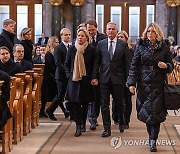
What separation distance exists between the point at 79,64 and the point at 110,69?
0.47m

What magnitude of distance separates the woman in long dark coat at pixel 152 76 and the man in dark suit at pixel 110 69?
1.05 meters

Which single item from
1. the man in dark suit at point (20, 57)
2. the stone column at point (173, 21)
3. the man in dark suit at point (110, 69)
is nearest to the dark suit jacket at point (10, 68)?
the man in dark suit at point (20, 57)

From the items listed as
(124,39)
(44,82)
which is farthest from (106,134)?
(44,82)

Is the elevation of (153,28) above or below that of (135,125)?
above

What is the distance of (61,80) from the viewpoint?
9.29m

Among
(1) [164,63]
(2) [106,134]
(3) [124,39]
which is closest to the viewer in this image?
(1) [164,63]

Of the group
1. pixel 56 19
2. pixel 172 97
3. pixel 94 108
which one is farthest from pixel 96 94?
pixel 56 19

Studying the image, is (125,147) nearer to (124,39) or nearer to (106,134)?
(106,134)

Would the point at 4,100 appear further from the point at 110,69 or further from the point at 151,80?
the point at 110,69

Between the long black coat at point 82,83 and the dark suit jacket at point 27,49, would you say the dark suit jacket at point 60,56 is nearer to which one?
the dark suit jacket at point 27,49

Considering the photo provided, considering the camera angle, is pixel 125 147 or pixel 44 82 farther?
pixel 44 82

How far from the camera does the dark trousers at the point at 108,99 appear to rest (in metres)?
7.57

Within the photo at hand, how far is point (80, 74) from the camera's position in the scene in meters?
7.62

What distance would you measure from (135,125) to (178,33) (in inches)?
439
